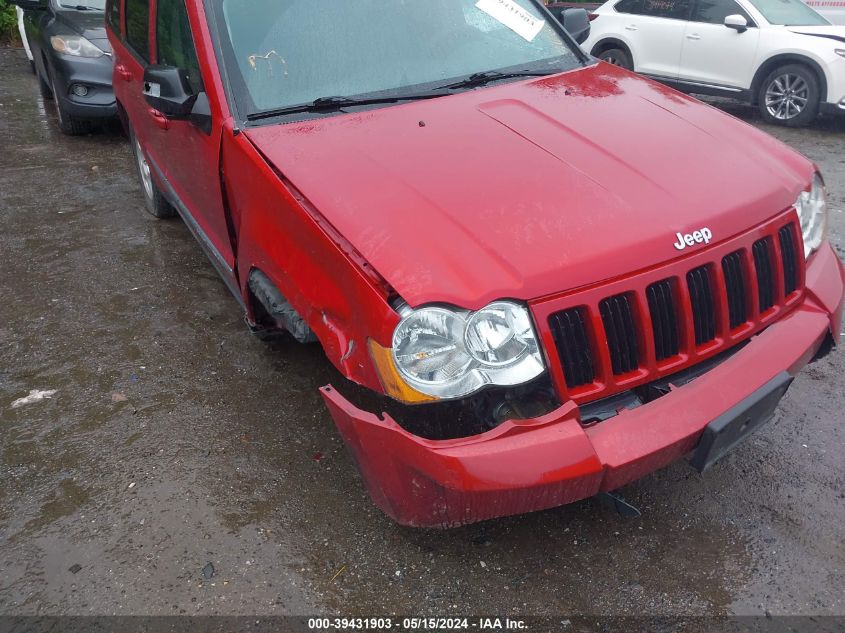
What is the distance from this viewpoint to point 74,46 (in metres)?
6.77

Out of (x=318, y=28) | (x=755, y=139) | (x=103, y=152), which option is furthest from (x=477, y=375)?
(x=103, y=152)

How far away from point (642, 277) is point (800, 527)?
3.96 ft

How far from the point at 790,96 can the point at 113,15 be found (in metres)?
6.80

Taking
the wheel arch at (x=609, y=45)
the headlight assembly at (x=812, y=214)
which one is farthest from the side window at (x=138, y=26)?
the wheel arch at (x=609, y=45)

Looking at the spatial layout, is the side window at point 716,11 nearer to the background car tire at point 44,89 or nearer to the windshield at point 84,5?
the windshield at point 84,5

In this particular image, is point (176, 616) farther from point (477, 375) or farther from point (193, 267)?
point (193, 267)

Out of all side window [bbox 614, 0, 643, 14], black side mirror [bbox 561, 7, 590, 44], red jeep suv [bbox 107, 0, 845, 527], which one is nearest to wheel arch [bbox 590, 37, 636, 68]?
side window [bbox 614, 0, 643, 14]

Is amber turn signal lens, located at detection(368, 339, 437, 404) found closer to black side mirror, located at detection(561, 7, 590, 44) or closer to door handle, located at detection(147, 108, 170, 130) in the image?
door handle, located at detection(147, 108, 170, 130)

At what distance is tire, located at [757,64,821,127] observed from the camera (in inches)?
304

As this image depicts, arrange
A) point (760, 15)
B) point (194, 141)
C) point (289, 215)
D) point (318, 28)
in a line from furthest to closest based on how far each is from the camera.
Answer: point (760, 15)
point (194, 141)
point (318, 28)
point (289, 215)

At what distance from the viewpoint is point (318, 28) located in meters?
3.01

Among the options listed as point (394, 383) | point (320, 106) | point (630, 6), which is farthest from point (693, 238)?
point (630, 6)

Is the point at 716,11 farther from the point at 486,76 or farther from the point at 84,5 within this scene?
the point at 84,5

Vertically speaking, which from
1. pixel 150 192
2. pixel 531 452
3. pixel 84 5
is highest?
pixel 84 5
